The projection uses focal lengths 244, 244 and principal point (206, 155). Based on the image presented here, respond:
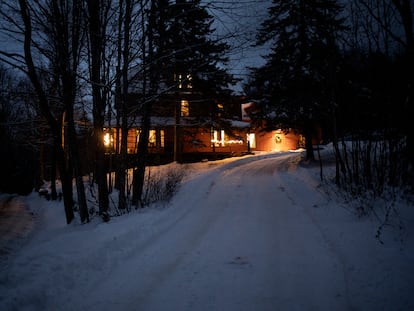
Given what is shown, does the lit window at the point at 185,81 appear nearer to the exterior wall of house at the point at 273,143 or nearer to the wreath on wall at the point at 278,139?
the exterior wall of house at the point at 273,143

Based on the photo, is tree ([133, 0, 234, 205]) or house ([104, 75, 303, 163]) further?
house ([104, 75, 303, 163])

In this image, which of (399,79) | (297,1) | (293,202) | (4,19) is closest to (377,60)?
(399,79)

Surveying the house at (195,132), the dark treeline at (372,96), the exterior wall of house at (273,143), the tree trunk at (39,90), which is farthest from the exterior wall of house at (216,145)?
the tree trunk at (39,90)

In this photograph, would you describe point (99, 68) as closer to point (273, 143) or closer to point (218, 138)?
point (218, 138)

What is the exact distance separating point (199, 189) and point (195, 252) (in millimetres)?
6716

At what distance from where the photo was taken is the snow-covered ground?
3045 millimetres

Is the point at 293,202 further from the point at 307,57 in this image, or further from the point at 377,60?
the point at 307,57

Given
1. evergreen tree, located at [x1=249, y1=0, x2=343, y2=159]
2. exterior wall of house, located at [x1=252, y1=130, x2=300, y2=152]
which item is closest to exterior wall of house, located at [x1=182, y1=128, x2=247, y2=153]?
exterior wall of house, located at [x1=252, y1=130, x2=300, y2=152]

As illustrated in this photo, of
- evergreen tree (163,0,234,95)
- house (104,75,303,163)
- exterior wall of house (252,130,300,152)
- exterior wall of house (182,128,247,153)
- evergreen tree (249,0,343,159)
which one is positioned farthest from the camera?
exterior wall of house (252,130,300,152)

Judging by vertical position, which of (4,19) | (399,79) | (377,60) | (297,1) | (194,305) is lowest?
(194,305)

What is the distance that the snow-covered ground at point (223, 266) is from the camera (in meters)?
3.04

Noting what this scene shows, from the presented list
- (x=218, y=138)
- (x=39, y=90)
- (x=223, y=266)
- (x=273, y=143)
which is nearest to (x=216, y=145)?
(x=218, y=138)

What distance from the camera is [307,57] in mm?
17406

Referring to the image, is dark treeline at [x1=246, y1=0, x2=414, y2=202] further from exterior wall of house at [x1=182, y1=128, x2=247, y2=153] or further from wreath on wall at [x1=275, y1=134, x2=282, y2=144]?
wreath on wall at [x1=275, y1=134, x2=282, y2=144]
